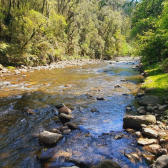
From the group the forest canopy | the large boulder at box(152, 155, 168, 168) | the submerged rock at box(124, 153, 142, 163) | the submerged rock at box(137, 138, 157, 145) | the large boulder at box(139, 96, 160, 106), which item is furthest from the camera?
the forest canopy

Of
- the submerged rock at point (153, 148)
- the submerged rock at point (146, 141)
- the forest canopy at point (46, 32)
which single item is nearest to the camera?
the submerged rock at point (153, 148)

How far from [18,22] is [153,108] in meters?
18.3

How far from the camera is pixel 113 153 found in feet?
11.8

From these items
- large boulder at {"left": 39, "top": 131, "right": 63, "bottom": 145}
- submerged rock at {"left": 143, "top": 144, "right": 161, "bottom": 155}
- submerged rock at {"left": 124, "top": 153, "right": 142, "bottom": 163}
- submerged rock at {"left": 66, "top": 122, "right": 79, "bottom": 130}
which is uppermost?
submerged rock at {"left": 143, "top": 144, "right": 161, "bottom": 155}

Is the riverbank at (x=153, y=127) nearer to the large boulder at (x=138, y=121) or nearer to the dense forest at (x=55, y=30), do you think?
the large boulder at (x=138, y=121)

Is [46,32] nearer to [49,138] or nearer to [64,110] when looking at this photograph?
[64,110]

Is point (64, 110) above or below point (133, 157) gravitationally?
below

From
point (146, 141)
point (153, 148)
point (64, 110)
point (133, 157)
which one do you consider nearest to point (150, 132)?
point (146, 141)

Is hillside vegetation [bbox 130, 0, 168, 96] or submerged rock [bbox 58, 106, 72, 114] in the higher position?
hillside vegetation [bbox 130, 0, 168, 96]

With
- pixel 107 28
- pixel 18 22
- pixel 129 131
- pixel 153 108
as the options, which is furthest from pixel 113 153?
pixel 107 28

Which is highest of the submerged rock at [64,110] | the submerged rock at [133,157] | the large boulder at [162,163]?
the large boulder at [162,163]

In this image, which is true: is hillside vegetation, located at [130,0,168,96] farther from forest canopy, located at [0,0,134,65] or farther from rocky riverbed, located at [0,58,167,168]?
forest canopy, located at [0,0,134,65]

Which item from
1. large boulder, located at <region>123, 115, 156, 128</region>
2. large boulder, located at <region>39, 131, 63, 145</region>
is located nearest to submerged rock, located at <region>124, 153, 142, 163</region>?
large boulder, located at <region>123, 115, 156, 128</region>

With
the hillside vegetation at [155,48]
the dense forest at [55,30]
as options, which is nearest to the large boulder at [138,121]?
the hillside vegetation at [155,48]
